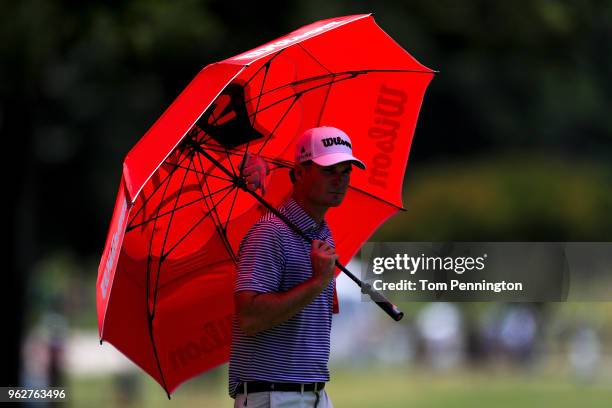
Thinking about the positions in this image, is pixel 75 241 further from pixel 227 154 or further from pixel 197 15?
pixel 227 154

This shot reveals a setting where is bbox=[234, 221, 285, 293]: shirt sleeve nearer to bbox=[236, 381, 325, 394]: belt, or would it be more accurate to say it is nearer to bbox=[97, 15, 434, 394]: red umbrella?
bbox=[236, 381, 325, 394]: belt

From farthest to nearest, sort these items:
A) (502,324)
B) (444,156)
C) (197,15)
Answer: (444,156)
(502,324)
(197,15)

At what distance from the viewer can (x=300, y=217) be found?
16.5ft

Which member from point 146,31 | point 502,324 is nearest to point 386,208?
point 146,31

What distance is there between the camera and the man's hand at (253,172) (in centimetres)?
571

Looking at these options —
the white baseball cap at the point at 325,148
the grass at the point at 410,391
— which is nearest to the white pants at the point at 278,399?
the white baseball cap at the point at 325,148

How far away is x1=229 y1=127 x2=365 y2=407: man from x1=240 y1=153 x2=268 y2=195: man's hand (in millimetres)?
608

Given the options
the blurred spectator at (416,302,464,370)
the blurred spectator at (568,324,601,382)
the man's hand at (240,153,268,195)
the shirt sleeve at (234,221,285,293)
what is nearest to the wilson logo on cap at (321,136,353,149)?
the shirt sleeve at (234,221,285,293)

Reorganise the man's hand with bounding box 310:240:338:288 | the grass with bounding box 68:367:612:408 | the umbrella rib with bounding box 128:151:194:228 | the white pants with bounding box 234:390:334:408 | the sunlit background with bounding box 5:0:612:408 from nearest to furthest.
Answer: the man's hand with bounding box 310:240:338:288
the white pants with bounding box 234:390:334:408
the umbrella rib with bounding box 128:151:194:228
the sunlit background with bounding box 5:0:612:408
the grass with bounding box 68:367:612:408

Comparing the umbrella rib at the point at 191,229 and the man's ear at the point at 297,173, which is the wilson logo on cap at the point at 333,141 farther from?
the umbrella rib at the point at 191,229

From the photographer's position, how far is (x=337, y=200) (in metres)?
5.07

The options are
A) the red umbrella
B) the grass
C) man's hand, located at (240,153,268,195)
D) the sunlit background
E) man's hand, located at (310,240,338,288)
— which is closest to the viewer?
man's hand, located at (310,240,338,288)

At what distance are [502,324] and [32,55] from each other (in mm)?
23446

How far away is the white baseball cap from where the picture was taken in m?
5.00
